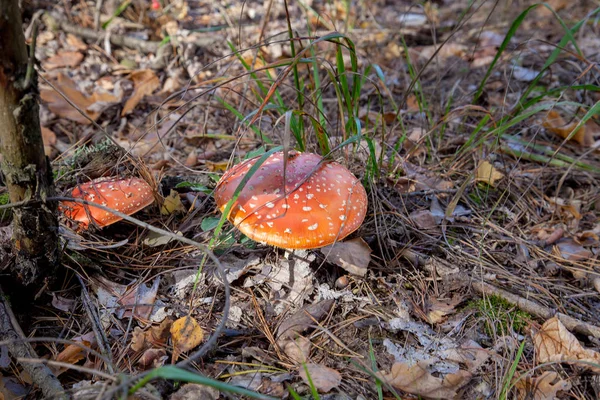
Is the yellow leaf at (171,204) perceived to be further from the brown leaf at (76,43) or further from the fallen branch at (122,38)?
the brown leaf at (76,43)

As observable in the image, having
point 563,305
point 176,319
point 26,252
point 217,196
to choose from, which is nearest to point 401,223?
point 563,305

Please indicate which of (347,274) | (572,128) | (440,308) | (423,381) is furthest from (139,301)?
(572,128)

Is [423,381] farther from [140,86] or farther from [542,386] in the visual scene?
[140,86]

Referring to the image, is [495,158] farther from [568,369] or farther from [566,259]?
[568,369]

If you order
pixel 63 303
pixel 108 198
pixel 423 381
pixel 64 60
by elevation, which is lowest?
pixel 423 381

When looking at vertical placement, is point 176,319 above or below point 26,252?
below

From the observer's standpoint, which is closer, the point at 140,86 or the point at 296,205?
the point at 296,205

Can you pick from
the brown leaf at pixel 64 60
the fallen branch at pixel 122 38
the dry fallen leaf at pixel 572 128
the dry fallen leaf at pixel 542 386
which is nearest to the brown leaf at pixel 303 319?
the dry fallen leaf at pixel 542 386

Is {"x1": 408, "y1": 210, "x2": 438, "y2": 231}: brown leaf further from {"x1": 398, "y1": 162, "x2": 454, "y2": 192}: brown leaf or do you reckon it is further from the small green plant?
the small green plant
